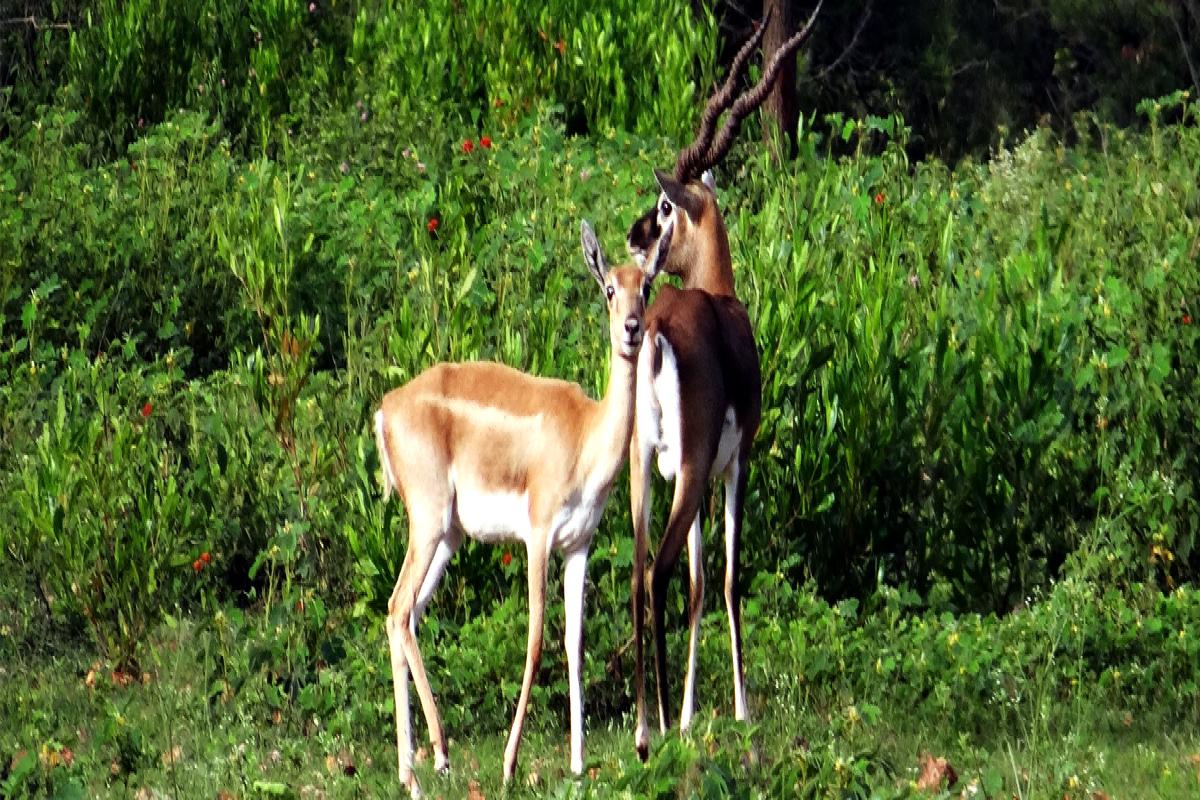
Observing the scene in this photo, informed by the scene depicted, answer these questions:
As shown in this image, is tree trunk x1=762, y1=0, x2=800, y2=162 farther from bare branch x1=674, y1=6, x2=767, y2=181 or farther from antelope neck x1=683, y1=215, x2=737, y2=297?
antelope neck x1=683, y1=215, x2=737, y2=297

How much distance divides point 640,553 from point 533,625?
1.52 ft

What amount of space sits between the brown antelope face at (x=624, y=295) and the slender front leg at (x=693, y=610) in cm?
98

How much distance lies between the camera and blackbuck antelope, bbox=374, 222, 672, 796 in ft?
17.0

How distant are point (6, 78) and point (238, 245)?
5.89m

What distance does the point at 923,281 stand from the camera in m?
8.65

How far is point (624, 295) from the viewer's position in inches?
198

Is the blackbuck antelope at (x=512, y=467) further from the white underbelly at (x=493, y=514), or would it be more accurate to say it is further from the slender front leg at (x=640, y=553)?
the slender front leg at (x=640, y=553)

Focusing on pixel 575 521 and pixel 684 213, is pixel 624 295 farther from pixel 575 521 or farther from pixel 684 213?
pixel 684 213

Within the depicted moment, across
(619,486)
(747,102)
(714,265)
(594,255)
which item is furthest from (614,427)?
(747,102)

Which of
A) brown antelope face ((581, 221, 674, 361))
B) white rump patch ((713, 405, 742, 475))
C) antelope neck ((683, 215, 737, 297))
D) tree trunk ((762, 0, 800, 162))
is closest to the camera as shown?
brown antelope face ((581, 221, 674, 361))

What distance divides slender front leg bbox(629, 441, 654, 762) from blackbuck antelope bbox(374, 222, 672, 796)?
0.25 metres

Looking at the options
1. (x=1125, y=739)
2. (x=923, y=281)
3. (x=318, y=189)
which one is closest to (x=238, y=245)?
(x=318, y=189)

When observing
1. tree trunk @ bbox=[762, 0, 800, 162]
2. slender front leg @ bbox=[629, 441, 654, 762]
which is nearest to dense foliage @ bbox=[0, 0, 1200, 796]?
slender front leg @ bbox=[629, 441, 654, 762]

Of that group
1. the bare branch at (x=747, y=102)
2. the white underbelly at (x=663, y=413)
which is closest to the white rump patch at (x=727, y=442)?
the white underbelly at (x=663, y=413)
